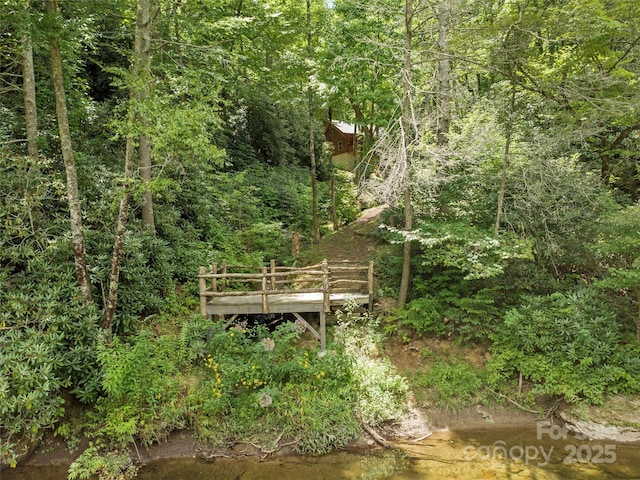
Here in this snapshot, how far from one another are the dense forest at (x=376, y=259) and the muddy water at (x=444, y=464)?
0.45m

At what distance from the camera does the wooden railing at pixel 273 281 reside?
904 cm

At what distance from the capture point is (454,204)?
1036cm

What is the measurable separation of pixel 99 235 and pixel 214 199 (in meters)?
5.78

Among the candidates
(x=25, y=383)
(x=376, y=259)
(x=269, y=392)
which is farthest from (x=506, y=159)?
(x=25, y=383)

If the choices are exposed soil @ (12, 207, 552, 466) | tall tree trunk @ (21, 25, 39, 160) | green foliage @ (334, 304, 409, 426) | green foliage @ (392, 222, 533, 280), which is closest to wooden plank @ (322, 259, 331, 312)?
green foliage @ (334, 304, 409, 426)

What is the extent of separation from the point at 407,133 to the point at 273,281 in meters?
5.16

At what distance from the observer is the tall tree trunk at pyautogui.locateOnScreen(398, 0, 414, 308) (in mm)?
8938

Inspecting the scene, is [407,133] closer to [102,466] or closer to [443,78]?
[443,78]

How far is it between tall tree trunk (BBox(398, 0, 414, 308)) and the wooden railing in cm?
91

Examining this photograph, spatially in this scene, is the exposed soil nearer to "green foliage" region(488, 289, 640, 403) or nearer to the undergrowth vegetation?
the undergrowth vegetation

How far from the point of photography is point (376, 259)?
1226 centimetres

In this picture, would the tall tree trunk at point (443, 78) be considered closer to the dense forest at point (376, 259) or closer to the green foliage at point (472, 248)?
the dense forest at point (376, 259)

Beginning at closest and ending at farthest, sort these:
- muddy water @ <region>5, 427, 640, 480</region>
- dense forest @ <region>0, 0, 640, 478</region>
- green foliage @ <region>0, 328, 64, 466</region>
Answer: green foliage @ <region>0, 328, 64, 466</region>, muddy water @ <region>5, 427, 640, 480</region>, dense forest @ <region>0, 0, 640, 478</region>

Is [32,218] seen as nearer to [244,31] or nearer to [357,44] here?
[244,31]
